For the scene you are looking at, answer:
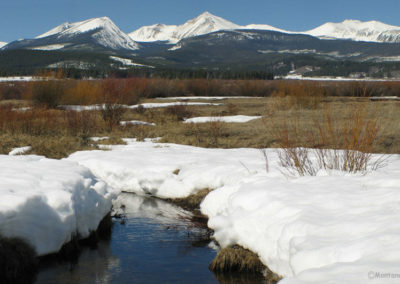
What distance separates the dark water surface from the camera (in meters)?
5.84

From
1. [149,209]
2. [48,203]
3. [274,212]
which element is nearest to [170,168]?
[149,209]

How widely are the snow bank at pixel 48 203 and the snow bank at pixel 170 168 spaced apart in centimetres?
227

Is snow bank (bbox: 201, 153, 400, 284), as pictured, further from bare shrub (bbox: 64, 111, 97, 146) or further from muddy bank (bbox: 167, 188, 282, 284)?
bare shrub (bbox: 64, 111, 97, 146)

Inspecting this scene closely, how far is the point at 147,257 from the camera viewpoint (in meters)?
6.53

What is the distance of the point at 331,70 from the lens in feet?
508

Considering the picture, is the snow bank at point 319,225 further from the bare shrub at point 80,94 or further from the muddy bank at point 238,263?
the bare shrub at point 80,94

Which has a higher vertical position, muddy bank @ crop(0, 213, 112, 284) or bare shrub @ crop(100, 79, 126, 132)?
bare shrub @ crop(100, 79, 126, 132)

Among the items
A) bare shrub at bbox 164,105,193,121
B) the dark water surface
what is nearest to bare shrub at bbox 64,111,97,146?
bare shrub at bbox 164,105,193,121

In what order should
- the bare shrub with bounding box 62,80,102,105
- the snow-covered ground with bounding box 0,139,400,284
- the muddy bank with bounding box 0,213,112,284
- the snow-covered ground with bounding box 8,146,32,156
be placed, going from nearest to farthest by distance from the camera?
the snow-covered ground with bounding box 0,139,400,284 → the muddy bank with bounding box 0,213,112,284 → the snow-covered ground with bounding box 8,146,32,156 → the bare shrub with bounding box 62,80,102,105

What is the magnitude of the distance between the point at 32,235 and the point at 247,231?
2.95 metres

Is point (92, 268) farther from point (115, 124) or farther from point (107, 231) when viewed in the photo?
point (115, 124)

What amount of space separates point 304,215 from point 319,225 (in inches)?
15.1

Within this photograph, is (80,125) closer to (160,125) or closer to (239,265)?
(160,125)

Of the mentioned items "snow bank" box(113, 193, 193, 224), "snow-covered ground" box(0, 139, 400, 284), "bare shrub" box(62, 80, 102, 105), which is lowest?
"snow bank" box(113, 193, 193, 224)
